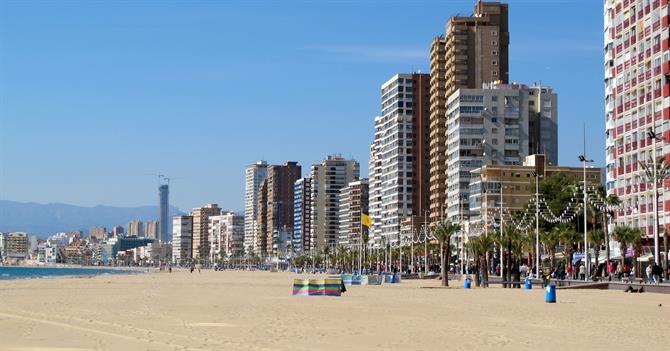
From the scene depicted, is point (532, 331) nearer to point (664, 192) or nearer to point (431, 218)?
point (664, 192)

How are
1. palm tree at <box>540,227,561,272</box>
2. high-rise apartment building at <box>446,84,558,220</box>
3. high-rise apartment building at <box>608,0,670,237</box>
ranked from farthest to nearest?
high-rise apartment building at <box>446,84,558,220</box> → palm tree at <box>540,227,561,272</box> → high-rise apartment building at <box>608,0,670,237</box>

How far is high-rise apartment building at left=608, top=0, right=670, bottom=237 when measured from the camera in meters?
89.9

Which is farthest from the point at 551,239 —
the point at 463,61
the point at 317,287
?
the point at 463,61

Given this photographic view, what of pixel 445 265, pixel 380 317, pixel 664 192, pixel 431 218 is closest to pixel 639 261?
pixel 664 192

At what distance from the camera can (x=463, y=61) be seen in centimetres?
18388

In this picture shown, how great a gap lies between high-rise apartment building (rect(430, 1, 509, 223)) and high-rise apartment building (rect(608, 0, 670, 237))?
249 ft

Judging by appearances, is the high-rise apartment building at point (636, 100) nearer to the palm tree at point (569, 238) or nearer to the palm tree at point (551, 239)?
the palm tree at point (569, 238)

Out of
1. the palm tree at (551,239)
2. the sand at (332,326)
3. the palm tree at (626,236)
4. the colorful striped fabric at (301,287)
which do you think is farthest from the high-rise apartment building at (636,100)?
the sand at (332,326)

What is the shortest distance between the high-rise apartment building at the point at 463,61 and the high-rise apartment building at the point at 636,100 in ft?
249

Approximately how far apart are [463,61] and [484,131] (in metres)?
17.0

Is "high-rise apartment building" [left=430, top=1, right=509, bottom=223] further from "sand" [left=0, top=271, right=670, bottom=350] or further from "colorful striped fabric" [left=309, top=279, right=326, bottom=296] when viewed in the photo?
"sand" [left=0, top=271, right=670, bottom=350]

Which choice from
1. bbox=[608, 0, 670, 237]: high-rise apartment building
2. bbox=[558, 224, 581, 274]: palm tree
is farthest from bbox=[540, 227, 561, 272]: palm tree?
bbox=[608, 0, 670, 237]: high-rise apartment building

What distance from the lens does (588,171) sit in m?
165

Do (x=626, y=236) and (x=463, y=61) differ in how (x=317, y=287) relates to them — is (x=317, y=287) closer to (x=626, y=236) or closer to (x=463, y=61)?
(x=626, y=236)
